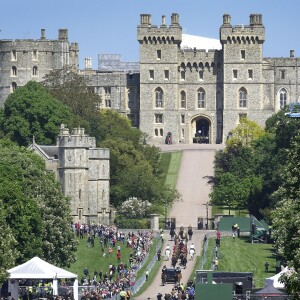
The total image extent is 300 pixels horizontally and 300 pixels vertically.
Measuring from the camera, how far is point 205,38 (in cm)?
18938

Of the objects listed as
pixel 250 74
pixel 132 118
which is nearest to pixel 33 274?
pixel 250 74

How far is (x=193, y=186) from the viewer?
135 metres

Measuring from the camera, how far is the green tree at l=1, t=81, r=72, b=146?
443ft

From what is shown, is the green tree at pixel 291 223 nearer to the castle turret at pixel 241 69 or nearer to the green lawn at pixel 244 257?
the green lawn at pixel 244 257

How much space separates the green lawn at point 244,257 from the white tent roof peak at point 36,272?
11.3 metres

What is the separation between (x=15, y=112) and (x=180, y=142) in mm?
26389

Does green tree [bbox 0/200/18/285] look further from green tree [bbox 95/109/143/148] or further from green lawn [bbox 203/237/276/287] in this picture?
green tree [bbox 95/109/143/148]

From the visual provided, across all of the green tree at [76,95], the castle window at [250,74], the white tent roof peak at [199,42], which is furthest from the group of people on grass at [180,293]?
the white tent roof peak at [199,42]

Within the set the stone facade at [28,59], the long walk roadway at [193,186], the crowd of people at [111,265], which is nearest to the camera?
the crowd of people at [111,265]

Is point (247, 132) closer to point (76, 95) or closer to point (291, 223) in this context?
point (76, 95)

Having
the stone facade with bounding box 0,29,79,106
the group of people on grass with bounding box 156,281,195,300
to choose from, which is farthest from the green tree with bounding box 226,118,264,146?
the group of people on grass with bounding box 156,281,195,300

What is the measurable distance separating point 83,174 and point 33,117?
67.5ft

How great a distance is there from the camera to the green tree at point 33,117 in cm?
13488

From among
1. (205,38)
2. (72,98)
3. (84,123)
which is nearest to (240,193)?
(84,123)
